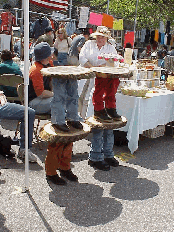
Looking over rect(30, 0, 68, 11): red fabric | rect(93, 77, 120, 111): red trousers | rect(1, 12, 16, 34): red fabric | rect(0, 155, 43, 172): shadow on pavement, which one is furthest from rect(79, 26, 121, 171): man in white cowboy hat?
rect(30, 0, 68, 11): red fabric

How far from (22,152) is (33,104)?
0.68 metres

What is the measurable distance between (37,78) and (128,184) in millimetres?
1801

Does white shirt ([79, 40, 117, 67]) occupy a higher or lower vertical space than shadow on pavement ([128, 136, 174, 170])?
higher

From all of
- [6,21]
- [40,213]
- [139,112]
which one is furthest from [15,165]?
[6,21]

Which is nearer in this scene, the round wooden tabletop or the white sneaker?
the round wooden tabletop

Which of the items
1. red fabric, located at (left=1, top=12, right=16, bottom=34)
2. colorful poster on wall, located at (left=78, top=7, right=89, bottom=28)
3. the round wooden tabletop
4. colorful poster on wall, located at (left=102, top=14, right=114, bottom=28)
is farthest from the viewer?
colorful poster on wall, located at (left=78, top=7, right=89, bottom=28)

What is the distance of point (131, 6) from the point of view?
821 inches

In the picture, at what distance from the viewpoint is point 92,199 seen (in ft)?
11.0

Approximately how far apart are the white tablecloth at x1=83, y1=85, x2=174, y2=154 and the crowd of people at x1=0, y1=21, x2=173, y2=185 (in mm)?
547

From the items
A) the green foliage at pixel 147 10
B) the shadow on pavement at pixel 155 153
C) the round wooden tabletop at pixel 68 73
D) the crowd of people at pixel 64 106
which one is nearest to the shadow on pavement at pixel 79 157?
the crowd of people at pixel 64 106

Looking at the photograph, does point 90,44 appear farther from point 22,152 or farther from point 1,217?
point 1,217

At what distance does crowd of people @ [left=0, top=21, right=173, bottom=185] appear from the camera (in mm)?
3439

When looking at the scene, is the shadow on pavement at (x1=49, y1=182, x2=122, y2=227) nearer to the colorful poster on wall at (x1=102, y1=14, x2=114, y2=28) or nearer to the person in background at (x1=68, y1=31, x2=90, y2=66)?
the person in background at (x1=68, y1=31, x2=90, y2=66)

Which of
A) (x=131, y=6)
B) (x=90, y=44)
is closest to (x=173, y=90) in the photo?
(x=90, y=44)
